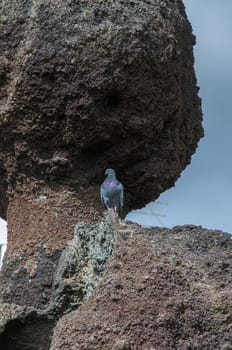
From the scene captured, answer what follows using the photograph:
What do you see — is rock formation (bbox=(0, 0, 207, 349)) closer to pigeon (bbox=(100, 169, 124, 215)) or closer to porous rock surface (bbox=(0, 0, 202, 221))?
porous rock surface (bbox=(0, 0, 202, 221))

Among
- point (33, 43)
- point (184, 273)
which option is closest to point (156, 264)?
point (184, 273)

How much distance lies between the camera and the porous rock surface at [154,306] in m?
3.11

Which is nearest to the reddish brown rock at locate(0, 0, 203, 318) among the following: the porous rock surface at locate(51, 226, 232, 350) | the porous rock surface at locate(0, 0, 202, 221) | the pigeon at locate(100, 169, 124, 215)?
the porous rock surface at locate(0, 0, 202, 221)

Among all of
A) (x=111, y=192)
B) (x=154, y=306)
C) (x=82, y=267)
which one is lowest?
(x=154, y=306)

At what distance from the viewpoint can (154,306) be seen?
124 inches

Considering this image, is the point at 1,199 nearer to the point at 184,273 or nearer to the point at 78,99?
the point at 78,99

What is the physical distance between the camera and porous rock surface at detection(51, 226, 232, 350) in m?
3.11

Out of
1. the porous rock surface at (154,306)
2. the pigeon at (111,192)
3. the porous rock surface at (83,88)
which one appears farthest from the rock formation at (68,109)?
the porous rock surface at (154,306)

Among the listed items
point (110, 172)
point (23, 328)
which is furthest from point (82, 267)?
point (110, 172)

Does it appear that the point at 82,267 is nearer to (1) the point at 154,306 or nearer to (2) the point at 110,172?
(2) the point at 110,172

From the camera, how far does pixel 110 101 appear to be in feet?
13.3

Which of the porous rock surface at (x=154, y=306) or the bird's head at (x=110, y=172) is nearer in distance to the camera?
the porous rock surface at (x=154, y=306)

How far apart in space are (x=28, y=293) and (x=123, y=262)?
73cm

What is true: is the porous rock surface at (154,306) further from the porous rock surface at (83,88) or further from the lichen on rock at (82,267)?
the porous rock surface at (83,88)
